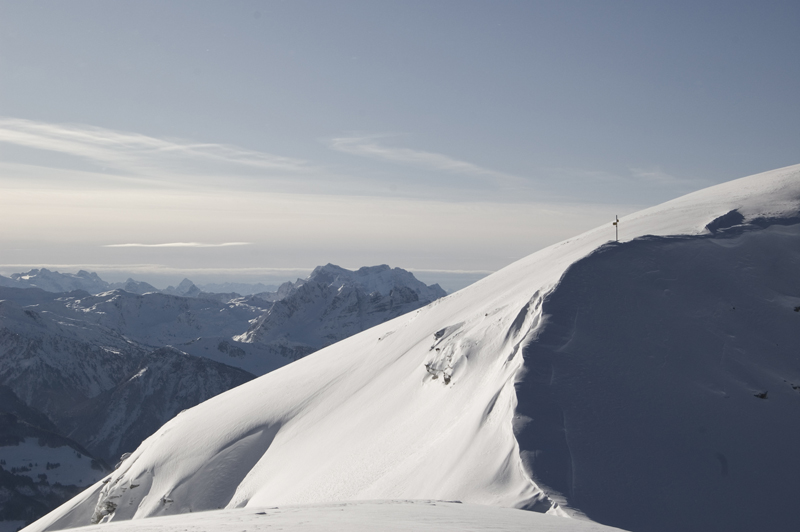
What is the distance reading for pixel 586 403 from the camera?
1934cm

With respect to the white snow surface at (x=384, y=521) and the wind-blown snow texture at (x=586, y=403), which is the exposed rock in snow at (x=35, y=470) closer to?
the wind-blown snow texture at (x=586, y=403)

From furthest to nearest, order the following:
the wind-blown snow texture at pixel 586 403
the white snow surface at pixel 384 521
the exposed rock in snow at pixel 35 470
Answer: the exposed rock in snow at pixel 35 470 < the wind-blown snow texture at pixel 586 403 < the white snow surface at pixel 384 521

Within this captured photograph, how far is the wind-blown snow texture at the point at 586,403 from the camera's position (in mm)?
16953

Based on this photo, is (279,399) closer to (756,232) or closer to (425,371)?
(425,371)

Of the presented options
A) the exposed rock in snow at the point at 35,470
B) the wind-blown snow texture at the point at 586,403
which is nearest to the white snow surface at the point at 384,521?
the wind-blown snow texture at the point at 586,403

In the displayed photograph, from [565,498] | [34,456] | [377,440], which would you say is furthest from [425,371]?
[34,456]

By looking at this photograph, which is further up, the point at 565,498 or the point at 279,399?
the point at 565,498

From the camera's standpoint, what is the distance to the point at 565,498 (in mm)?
15836

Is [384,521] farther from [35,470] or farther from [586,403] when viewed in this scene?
[35,470]

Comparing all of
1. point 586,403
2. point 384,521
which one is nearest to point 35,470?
point 586,403

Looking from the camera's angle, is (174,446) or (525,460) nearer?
(525,460)

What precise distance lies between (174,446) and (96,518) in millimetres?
6283

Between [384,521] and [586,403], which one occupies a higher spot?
[586,403]

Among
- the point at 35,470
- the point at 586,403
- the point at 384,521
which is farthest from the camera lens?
the point at 35,470
